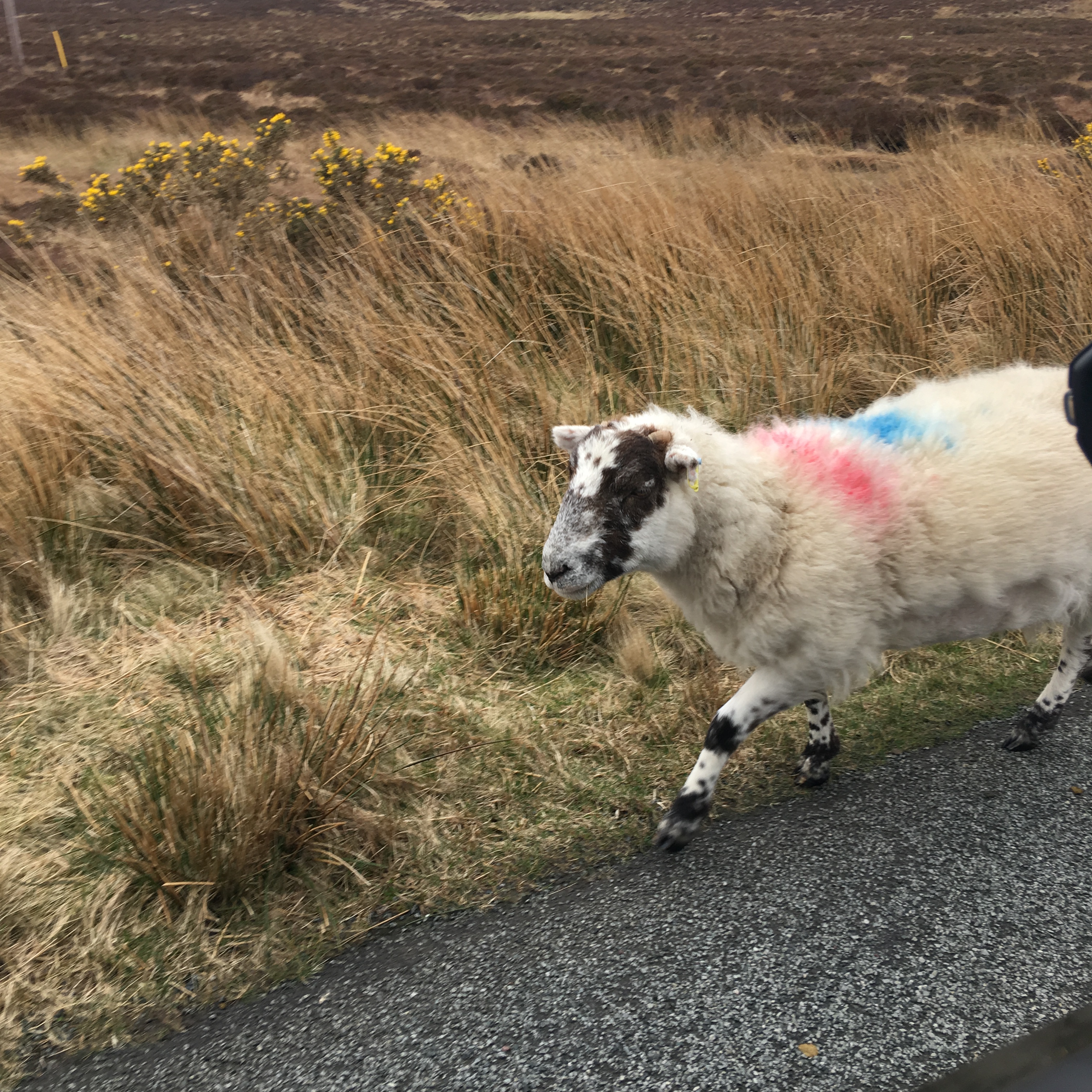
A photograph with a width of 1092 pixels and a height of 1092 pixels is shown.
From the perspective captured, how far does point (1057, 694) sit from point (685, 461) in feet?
5.83

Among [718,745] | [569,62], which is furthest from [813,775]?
[569,62]

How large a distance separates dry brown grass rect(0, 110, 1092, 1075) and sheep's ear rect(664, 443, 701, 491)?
1135 mm

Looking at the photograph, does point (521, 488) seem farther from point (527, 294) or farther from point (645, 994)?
point (645, 994)

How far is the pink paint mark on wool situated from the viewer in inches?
115

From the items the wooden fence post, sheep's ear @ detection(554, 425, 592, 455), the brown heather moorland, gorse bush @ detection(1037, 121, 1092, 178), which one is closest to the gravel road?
sheep's ear @ detection(554, 425, 592, 455)

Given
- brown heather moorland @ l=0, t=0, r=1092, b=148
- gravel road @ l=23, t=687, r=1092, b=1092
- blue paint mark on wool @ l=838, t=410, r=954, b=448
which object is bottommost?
gravel road @ l=23, t=687, r=1092, b=1092

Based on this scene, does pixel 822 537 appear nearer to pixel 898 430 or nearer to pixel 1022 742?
pixel 898 430

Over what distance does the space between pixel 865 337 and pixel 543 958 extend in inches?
190

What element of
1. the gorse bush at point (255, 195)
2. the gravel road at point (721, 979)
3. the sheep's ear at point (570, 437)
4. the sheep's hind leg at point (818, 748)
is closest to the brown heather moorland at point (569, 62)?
the gorse bush at point (255, 195)

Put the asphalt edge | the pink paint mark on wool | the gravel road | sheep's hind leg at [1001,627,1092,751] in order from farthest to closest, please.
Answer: sheep's hind leg at [1001,627,1092,751] < the pink paint mark on wool < the gravel road < the asphalt edge

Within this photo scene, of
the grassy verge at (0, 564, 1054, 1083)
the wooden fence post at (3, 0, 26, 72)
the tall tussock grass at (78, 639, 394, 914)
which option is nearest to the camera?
the grassy verge at (0, 564, 1054, 1083)

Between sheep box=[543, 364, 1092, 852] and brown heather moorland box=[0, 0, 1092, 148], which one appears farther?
brown heather moorland box=[0, 0, 1092, 148]

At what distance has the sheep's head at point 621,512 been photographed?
2754 millimetres

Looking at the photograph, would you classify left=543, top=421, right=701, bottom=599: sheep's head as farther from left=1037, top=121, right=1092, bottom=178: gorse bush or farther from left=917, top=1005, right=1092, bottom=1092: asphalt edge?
left=1037, top=121, right=1092, bottom=178: gorse bush
